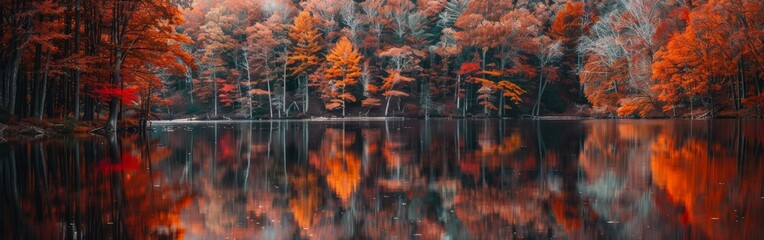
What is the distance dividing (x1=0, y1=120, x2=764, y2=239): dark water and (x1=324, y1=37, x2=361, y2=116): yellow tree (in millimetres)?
45498

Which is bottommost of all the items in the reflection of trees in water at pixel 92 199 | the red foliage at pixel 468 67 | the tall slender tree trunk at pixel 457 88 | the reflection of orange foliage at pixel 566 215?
the reflection of orange foliage at pixel 566 215

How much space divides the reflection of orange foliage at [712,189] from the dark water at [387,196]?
21mm

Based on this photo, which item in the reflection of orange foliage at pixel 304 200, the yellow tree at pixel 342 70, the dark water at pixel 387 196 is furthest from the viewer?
the yellow tree at pixel 342 70

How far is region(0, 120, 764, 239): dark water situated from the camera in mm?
7441

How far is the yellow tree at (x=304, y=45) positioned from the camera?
64688 mm

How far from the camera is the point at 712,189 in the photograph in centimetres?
1020

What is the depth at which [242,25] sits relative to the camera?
6831cm

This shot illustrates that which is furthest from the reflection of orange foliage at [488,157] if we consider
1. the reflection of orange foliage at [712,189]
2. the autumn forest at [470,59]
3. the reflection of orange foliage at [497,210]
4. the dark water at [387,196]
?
the autumn forest at [470,59]

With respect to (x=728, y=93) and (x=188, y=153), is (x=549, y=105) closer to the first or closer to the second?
(x=728, y=93)

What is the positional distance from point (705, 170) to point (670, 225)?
614 centimetres

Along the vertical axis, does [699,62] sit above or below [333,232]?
above

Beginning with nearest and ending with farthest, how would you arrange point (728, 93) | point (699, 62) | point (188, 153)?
point (188, 153) < point (699, 62) < point (728, 93)

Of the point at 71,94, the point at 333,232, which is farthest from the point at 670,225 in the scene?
the point at 71,94

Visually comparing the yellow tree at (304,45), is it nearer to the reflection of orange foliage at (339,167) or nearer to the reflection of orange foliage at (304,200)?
the reflection of orange foliage at (339,167)
